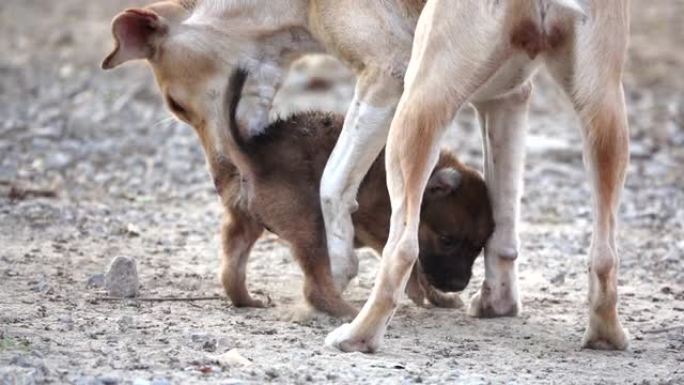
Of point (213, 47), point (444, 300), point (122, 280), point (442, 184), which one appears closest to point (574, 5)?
point (442, 184)

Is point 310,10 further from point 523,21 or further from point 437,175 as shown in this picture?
point 523,21

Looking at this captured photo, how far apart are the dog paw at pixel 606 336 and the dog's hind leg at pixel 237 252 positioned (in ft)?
5.34

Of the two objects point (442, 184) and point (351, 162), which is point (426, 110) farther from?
point (442, 184)

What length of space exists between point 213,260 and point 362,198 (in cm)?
124

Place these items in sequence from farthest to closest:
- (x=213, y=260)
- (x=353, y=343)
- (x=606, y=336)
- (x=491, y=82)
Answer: (x=213, y=260) < (x=606, y=336) < (x=491, y=82) < (x=353, y=343)

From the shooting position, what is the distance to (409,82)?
235 inches

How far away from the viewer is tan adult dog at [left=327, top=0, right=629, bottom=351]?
5.79 meters

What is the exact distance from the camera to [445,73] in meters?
5.85

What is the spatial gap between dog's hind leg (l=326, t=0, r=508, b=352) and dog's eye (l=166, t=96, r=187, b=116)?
2.06 meters

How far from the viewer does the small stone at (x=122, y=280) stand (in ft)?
22.9

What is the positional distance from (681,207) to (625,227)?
0.68m

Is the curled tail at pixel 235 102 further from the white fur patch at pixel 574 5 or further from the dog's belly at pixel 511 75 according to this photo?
the white fur patch at pixel 574 5

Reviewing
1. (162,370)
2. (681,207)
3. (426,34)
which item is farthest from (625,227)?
(162,370)

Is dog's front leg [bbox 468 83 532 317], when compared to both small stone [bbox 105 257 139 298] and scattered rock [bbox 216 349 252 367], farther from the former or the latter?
scattered rock [bbox 216 349 252 367]
